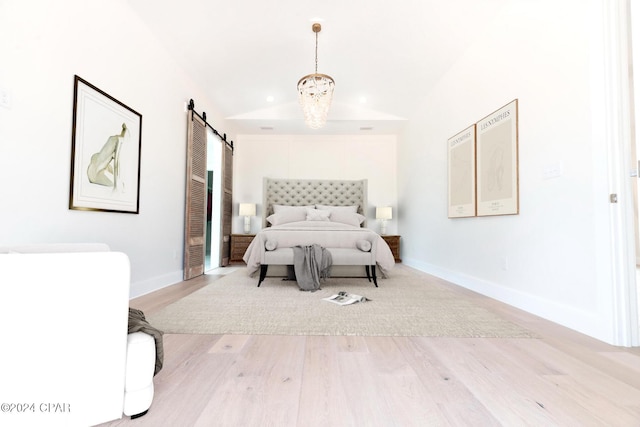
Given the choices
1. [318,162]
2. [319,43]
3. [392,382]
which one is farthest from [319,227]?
[392,382]

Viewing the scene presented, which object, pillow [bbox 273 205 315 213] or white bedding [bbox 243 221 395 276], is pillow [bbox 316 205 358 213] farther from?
white bedding [bbox 243 221 395 276]

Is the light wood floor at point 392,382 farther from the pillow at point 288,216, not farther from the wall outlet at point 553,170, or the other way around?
the pillow at point 288,216

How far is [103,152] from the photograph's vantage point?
8.27 feet

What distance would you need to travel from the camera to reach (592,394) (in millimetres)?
1260

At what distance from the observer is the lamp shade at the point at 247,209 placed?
5.97 meters

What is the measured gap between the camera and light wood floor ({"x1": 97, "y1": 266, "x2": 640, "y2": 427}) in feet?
3.60

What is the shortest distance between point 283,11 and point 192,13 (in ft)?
2.91

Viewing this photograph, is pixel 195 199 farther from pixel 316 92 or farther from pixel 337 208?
pixel 337 208

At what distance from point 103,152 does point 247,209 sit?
3500mm

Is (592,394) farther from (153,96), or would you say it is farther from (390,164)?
(390,164)

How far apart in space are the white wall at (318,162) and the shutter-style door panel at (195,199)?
1.87 m

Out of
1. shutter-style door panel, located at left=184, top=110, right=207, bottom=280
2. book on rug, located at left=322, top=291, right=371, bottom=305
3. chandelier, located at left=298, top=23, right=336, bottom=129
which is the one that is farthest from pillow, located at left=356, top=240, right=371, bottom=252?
shutter-style door panel, located at left=184, top=110, right=207, bottom=280

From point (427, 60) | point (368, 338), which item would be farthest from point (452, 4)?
point (368, 338)

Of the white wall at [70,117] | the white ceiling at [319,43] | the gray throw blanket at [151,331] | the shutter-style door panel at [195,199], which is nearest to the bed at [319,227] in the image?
the shutter-style door panel at [195,199]
